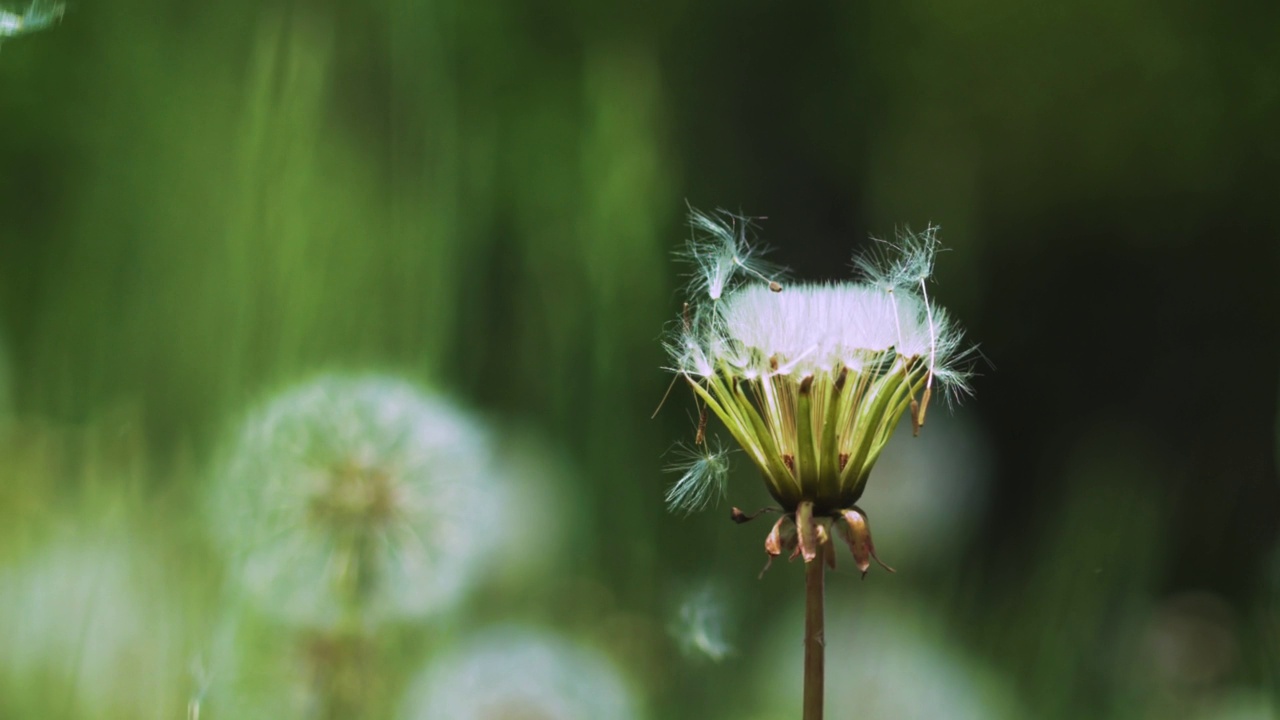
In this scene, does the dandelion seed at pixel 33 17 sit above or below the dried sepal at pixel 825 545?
above

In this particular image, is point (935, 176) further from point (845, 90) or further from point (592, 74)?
point (592, 74)

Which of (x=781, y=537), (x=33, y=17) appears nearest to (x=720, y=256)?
(x=781, y=537)

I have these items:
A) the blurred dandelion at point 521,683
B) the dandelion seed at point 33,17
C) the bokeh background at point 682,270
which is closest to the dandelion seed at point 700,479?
the bokeh background at point 682,270

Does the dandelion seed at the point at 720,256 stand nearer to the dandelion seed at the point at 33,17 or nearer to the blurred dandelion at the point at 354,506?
the blurred dandelion at the point at 354,506

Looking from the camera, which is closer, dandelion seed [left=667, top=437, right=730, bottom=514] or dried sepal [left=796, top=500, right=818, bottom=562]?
dried sepal [left=796, top=500, right=818, bottom=562]

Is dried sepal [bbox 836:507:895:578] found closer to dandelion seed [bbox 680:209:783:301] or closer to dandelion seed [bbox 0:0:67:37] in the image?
dandelion seed [bbox 680:209:783:301]

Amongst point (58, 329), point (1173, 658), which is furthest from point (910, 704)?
point (58, 329)

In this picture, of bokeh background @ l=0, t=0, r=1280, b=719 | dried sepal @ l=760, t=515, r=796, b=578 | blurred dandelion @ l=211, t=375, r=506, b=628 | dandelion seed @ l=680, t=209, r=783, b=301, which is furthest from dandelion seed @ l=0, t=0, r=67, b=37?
A: dried sepal @ l=760, t=515, r=796, b=578
